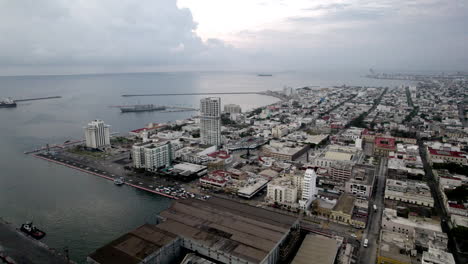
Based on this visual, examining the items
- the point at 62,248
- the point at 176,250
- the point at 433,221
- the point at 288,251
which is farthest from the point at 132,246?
the point at 433,221

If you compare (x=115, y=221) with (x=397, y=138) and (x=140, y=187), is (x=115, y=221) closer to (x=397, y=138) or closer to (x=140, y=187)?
(x=140, y=187)

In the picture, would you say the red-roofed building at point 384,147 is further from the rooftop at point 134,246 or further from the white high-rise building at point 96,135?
the white high-rise building at point 96,135

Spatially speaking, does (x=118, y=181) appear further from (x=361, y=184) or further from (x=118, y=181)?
(x=361, y=184)

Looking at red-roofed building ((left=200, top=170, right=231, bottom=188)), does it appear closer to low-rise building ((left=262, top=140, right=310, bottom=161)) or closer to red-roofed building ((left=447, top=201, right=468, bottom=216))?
low-rise building ((left=262, top=140, right=310, bottom=161))

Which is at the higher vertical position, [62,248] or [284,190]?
[284,190]

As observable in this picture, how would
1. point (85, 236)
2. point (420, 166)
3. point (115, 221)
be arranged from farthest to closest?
point (420, 166), point (115, 221), point (85, 236)

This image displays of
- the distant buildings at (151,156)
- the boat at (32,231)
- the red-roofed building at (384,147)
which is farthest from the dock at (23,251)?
the red-roofed building at (384,147)
